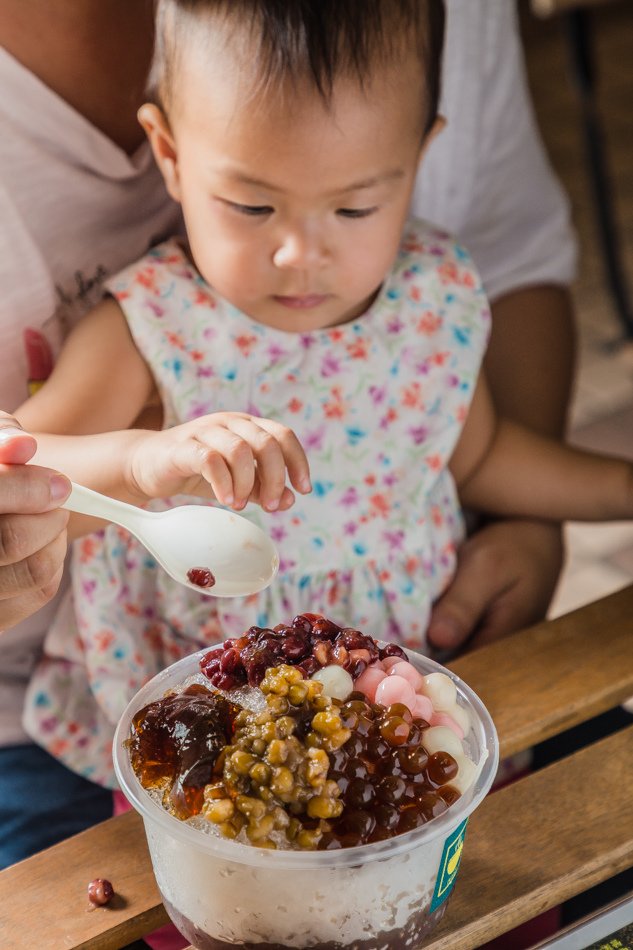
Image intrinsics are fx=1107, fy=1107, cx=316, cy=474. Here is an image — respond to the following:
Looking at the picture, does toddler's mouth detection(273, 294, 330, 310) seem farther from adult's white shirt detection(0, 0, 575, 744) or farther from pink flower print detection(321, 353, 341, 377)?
adult's white shirt detection(0, 0, 575, 744)

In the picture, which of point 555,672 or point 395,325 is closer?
point 555,672

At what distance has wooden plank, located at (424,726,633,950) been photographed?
2.71 ft

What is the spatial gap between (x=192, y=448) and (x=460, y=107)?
907mm

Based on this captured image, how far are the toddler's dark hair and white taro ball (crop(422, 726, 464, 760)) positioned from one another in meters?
0.61

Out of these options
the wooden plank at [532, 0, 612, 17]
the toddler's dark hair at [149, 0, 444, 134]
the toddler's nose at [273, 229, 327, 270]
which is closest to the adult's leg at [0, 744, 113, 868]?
the toddler's nose at [273, 229, 327, 270]

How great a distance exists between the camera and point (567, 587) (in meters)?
2.37

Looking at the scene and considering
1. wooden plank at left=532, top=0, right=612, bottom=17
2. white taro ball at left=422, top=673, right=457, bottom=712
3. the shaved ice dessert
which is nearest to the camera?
the shaved ice dessert

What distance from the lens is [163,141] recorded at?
3.84ft

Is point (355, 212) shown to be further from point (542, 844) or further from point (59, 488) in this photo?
point (542, 844)

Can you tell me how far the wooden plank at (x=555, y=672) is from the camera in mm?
1016

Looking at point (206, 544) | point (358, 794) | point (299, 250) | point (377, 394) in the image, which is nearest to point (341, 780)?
point (358, 794)

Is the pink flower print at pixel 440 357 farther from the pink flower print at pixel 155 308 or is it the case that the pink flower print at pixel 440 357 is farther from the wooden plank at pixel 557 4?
the wooden plank at pixel 557 4

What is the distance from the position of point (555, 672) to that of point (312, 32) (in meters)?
0.65

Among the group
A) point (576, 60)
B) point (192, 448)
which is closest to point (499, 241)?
point (192, 448)
